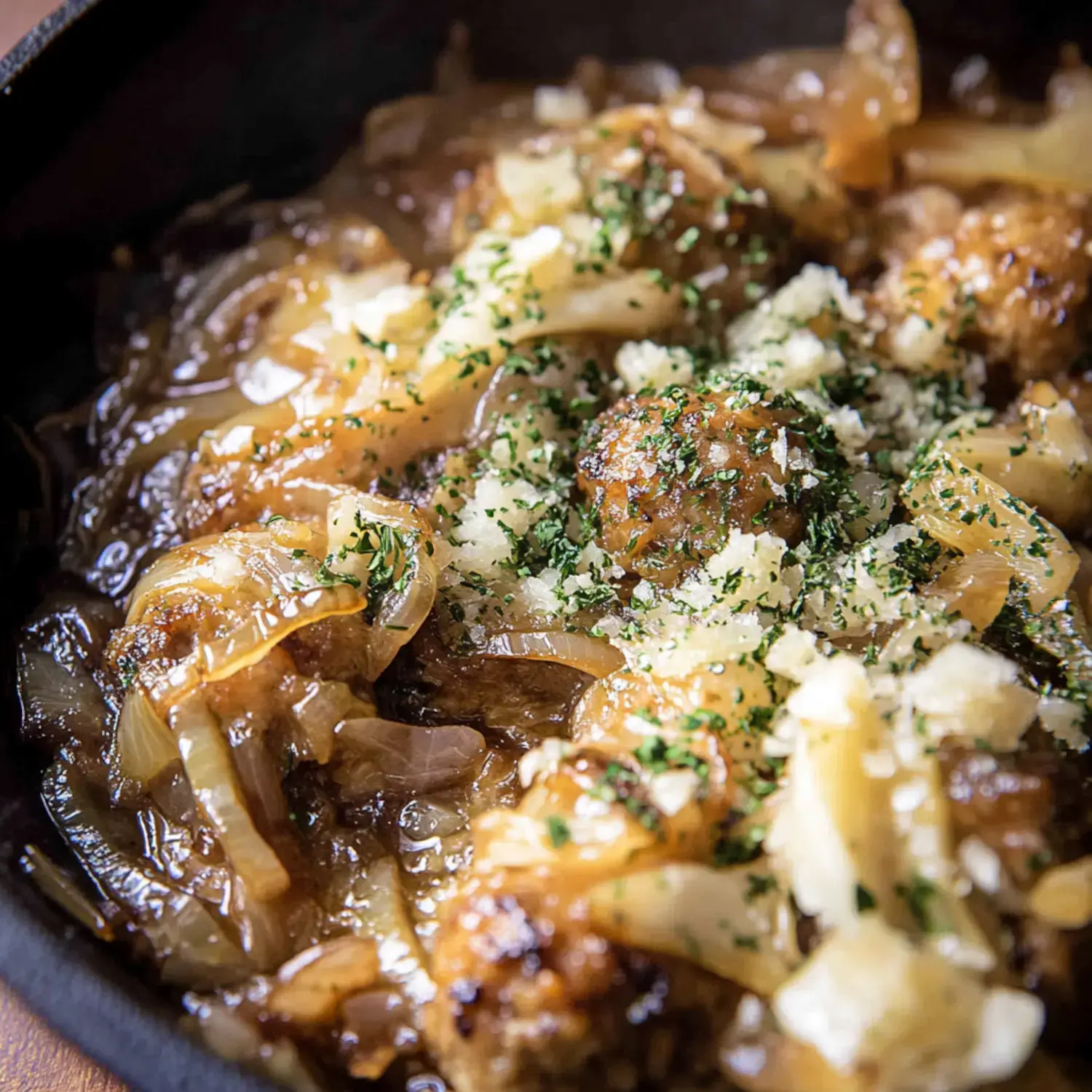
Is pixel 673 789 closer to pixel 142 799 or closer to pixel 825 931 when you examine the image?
pixel 825 931

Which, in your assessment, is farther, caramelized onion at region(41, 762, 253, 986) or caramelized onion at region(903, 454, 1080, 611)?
caramelized onion at region(903, 454, 1080, 611)

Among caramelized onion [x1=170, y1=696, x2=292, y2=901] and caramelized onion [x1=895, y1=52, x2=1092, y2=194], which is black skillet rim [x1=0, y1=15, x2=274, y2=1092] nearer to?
caramelized onion [x1=170, y1=696, x2=292, y2=901]

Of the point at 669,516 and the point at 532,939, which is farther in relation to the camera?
the point at 669,516

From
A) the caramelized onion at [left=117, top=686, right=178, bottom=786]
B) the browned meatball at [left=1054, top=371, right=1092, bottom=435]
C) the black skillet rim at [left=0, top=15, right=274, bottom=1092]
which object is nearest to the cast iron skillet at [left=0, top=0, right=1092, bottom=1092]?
the black skillet rim at [left=0, top=15, right=274, bottom=1092]

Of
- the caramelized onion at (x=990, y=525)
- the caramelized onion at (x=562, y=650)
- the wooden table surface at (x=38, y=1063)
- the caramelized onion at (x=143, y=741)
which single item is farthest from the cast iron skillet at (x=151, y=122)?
the caramelized onion at (x=990, y=525)

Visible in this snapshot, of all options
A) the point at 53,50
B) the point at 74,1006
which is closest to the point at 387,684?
the point at 74,1006

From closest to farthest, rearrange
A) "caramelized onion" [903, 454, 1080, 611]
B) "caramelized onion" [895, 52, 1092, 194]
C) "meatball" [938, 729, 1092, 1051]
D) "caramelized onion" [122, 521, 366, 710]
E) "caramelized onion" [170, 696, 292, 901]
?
"meatball" [938, 729, 1092, 1051] → "caramelized onion" [170, 696, 292, 901] → "caramelized onion" [122, 521, 366, 710] → "caramelized onion" [903, 454, 1080, 611] → "caramelized onion" [895, 52, 1092, 194]
